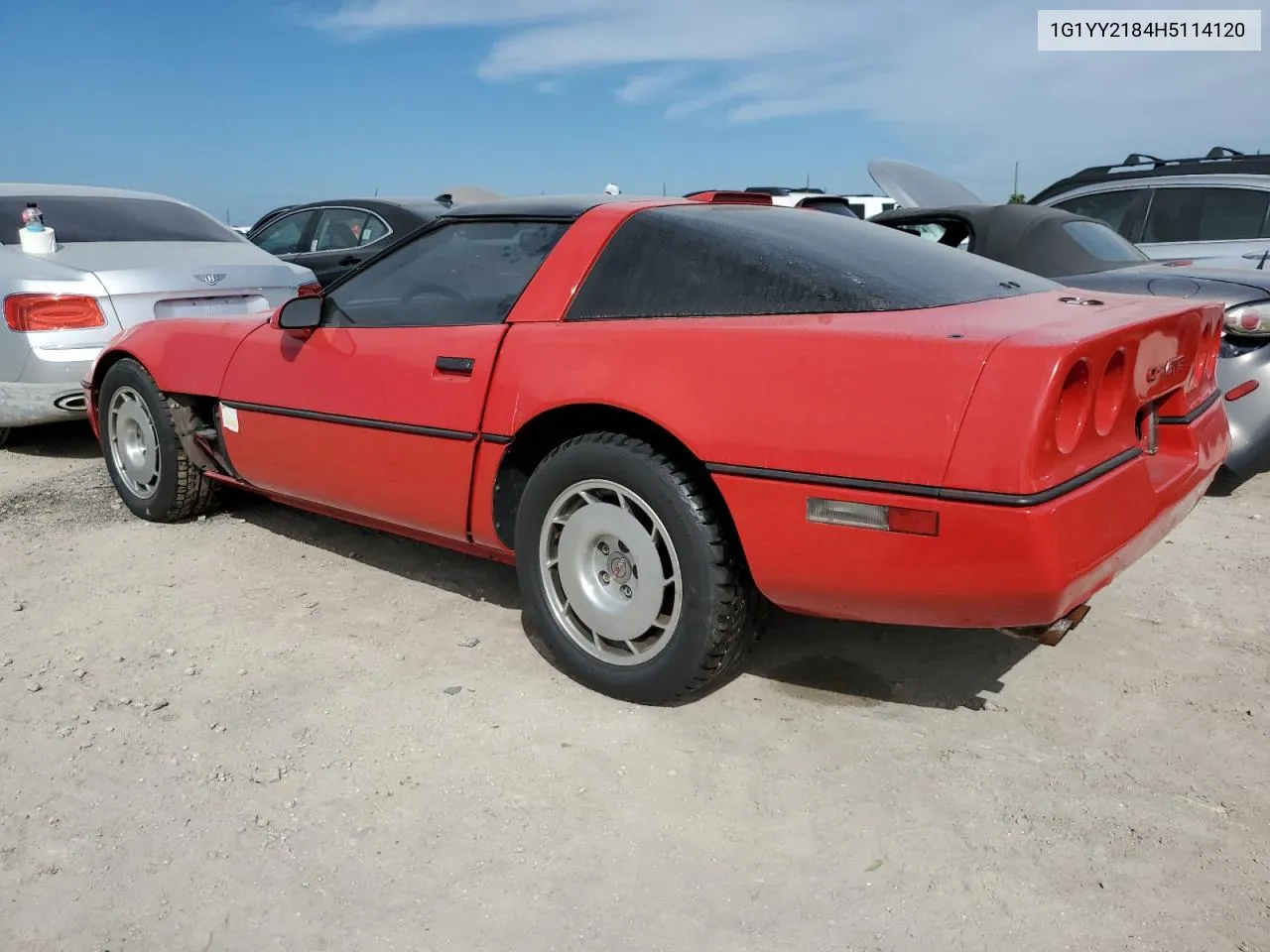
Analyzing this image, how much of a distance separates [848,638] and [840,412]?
1177 mm

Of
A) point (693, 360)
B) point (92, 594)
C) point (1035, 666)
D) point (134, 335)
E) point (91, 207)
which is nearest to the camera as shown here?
point (693, 360)

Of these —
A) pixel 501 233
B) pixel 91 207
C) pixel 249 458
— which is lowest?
pixel 249 458

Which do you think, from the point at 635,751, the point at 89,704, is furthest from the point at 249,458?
the point at 635,751

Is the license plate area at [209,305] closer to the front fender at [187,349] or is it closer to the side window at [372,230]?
the front fender at [187,349]

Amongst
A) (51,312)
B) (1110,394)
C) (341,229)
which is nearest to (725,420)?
(1110,394)

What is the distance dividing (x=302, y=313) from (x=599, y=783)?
1.93 m

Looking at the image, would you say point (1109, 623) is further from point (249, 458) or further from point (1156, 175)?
point (1156, 175)

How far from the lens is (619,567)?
2764 millimetres

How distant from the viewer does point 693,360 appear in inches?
98.6

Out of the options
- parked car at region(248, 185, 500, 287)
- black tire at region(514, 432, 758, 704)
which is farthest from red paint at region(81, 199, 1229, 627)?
parked car at region(248, 185, 500, 287)

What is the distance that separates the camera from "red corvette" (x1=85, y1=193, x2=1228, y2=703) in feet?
7.01

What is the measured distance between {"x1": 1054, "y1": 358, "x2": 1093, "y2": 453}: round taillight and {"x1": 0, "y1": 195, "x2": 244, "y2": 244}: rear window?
17.3ft

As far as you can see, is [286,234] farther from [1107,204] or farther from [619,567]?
[619,567]

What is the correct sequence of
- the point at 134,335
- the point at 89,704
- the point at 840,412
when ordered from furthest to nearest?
the point at 134,335
the point at 89,704
the point at 840,412
